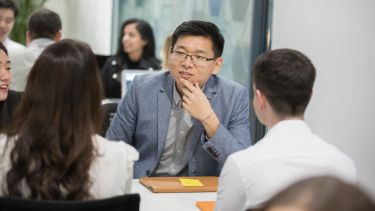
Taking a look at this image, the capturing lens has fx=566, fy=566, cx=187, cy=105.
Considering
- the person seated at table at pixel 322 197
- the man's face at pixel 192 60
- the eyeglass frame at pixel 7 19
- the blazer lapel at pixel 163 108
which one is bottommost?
the blazer lapel at pixel 163 108

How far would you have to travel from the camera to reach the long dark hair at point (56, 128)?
60.6 inches

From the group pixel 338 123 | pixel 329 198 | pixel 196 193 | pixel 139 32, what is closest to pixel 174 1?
pixel 139 32

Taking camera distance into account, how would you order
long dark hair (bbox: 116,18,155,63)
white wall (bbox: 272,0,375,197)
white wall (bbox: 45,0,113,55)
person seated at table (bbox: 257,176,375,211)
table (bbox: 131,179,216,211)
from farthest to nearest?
white wall (bbox: 45,0,113,55) < long dark hair (bbox: 116,18,155,63) < white wall (bbox: 272,0,375,197) < table (bbox: 131,179,216,211) < person seated at table (bbox: 257,176,375,211)

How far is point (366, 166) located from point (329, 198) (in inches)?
120

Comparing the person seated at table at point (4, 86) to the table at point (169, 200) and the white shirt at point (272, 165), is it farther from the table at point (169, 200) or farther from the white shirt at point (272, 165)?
the white shirt at point (272, 165)

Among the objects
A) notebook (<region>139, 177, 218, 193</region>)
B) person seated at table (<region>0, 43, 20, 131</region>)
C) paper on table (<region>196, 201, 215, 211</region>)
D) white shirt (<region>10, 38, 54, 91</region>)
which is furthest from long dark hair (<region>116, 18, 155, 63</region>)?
paper on table (<region>196, 201, 215, 211</region>)

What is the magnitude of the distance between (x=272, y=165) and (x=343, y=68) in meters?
2.27

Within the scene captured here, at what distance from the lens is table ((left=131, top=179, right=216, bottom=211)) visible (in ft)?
6.68

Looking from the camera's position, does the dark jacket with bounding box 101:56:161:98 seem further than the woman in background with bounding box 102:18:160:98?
No

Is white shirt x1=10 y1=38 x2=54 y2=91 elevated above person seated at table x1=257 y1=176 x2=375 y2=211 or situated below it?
below

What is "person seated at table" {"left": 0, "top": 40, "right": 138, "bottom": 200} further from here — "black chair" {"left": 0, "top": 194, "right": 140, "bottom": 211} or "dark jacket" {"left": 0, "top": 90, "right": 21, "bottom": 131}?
"dark jacket" {"left": 0, "top": 90, "right": 21, "bottom": 131}

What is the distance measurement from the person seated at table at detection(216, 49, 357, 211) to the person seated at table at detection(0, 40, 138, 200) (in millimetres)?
349

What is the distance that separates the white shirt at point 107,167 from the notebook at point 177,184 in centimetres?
55

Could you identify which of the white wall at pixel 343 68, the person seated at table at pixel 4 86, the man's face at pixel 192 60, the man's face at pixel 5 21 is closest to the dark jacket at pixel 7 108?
the person seated at table at pixel 4 86
